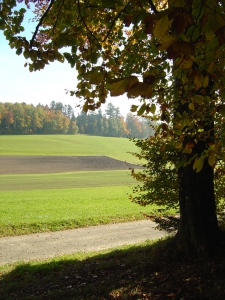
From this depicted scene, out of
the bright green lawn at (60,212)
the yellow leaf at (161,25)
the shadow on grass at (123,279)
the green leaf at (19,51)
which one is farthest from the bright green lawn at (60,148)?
the yellow leaf at (161,25)

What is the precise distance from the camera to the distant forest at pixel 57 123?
319 feet

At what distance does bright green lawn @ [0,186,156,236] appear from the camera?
13984 mm

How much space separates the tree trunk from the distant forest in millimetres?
75574

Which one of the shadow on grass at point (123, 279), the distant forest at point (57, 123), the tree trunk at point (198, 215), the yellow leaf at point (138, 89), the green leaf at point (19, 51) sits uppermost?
the distant forest at point (57, 123)

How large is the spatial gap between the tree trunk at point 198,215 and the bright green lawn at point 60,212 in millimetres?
8363

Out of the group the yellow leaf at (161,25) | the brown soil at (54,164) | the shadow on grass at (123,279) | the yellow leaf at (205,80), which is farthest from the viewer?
the brown soil at (54,164)

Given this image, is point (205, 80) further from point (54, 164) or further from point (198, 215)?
point (54, 164)

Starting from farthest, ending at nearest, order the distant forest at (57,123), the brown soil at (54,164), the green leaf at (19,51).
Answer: the distant forest at (57,123), the brown soil at (54,164), the green leaf at (19,51)

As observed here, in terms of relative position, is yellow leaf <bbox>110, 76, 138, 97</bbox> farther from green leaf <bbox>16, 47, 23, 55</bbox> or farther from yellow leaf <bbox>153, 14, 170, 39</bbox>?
green leaf <bbox>16, 47, 23, 55</bbox>

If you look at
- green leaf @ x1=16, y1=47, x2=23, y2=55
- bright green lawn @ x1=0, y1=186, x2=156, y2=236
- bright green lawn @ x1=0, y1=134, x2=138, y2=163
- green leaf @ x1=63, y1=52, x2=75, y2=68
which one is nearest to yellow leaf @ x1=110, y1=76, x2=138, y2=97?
green leaf @ x1=63, y1=52, x2=75, y2=68

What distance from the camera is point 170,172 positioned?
807cm

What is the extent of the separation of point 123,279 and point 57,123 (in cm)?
10119

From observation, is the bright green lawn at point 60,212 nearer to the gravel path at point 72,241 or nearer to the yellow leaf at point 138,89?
the gravel path at point 72,241

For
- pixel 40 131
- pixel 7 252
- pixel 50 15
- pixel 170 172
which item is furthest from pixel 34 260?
pixel 40 131
